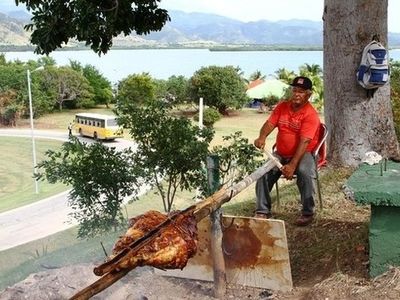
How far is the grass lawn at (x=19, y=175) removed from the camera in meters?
31.2

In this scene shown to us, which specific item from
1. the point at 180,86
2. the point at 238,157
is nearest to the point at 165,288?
the point at 238,157

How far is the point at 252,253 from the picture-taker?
4.55 metres

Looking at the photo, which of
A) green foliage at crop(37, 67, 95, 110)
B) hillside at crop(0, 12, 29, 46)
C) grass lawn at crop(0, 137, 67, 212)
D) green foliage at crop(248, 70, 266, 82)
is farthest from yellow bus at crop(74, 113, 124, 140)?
hillside at crop(0, 12, 29, 46)

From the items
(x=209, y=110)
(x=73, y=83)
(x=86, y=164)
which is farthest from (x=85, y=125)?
(x=86, y=164)

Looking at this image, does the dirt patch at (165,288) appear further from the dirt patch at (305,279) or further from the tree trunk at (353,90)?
the tree trunk at (353,90)

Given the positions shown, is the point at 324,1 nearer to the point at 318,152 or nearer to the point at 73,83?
the point at 318,152

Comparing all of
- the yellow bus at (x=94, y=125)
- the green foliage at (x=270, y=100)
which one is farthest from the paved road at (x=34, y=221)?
the green foliage at (x=270, y=100)

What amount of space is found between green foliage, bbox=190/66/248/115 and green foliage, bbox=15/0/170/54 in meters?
33.3

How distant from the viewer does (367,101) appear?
6707 mm

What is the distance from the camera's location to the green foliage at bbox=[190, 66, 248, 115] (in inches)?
1650

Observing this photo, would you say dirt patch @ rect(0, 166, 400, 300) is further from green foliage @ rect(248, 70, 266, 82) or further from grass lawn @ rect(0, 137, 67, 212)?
green foliage @ rect(248, 70, 266, 82)

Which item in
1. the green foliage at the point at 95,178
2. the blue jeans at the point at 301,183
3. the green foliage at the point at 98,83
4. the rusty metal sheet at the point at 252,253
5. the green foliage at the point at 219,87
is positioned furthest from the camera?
the green foliage at the point at 98,83

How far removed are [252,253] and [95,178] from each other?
12.9 ft

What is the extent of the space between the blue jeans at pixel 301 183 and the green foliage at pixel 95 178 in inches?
126
